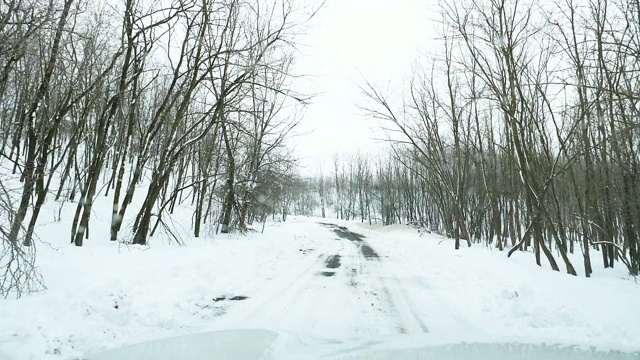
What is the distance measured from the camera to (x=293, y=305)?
23.4 feet

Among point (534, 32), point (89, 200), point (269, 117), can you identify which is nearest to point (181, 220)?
point (269, 117)

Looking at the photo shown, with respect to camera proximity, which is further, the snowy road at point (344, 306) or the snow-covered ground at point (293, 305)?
the snowy road at point (344, 306)

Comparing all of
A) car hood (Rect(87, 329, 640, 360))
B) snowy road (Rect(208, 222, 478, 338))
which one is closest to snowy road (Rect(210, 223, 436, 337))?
snowy road (Rect(208, 222, 478, 338))

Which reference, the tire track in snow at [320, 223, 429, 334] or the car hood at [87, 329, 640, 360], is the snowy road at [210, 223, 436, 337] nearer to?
the tire track in snow at [320, 223, 429, 334]

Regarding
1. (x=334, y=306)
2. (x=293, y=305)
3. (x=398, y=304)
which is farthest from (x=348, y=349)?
(x=398, y=304)

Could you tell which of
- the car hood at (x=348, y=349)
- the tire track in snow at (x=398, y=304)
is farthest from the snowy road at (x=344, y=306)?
the car hood at (x=348, y=349)

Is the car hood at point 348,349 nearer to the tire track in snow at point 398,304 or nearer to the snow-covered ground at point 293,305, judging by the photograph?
the snow-covered ground at point 293,305

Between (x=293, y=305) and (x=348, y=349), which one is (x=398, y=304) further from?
(x=348, y=349)

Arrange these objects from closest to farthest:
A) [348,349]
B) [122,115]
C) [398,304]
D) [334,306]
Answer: [348,349] < [334,306] < [398,304] < [122,115]

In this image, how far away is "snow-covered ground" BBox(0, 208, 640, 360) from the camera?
5.12 meters

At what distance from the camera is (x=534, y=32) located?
11.8m

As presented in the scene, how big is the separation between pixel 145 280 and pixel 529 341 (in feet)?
22.0

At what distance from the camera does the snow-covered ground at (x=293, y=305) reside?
5.12 metres

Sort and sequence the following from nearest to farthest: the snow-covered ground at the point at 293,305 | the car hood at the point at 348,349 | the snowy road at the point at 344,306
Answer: the car hood at the point at 348,349, the snow-covered ground at the point at 293,305, the snowy road at the point at 344,306
